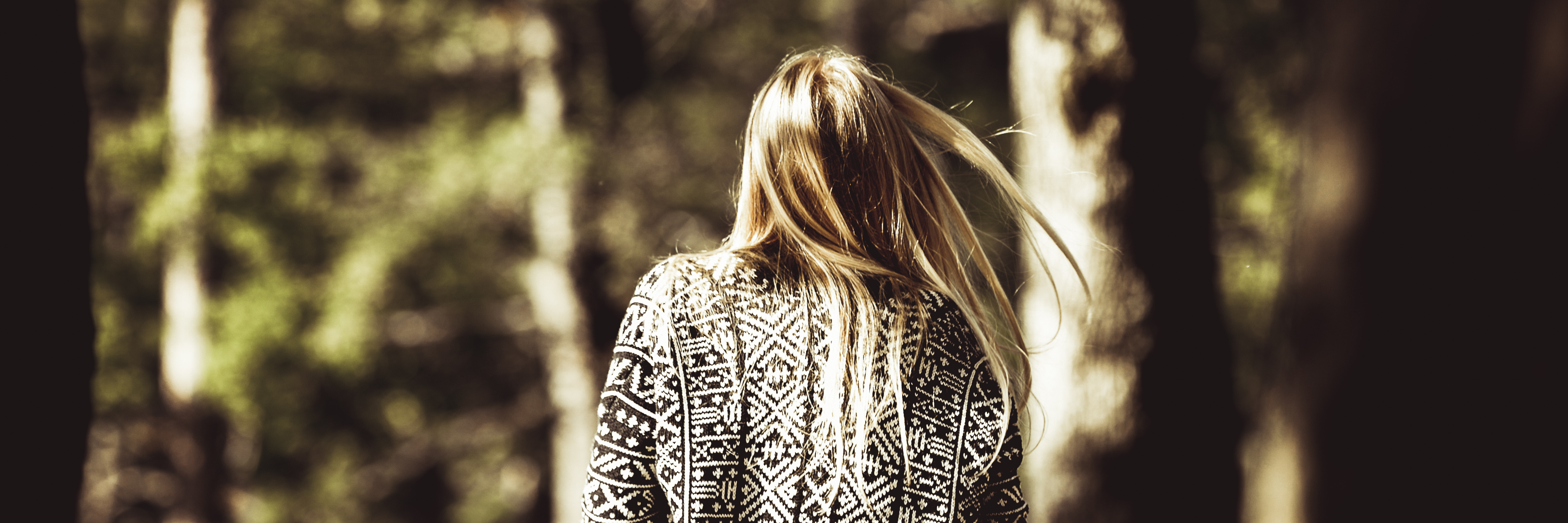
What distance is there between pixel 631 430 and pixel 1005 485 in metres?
0.68

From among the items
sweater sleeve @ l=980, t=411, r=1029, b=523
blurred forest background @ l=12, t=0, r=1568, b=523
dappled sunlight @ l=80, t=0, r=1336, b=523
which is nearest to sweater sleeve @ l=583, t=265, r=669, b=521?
sweater sleeve @ l=980, t=411, r=1029, b=523

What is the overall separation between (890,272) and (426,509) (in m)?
16.4

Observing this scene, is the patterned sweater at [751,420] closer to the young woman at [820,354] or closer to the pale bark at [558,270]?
the young woman at [820,354]

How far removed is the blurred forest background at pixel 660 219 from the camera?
139 inches

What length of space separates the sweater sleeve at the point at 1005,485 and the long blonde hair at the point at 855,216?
0.05m

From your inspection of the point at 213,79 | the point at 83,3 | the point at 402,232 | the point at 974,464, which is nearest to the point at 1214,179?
the point at 402,232

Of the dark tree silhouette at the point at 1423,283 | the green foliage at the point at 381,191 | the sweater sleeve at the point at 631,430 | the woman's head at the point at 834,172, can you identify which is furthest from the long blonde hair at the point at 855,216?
the green foliage at the point at 381,191

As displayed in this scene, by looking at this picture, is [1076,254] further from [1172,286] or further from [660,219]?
[660,219]

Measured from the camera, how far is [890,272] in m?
1.73

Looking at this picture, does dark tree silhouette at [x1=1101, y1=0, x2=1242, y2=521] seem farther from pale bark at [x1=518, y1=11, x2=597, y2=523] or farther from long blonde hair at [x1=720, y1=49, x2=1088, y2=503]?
pale bark at [x1=518, y1=11, x2=597, y2=523]

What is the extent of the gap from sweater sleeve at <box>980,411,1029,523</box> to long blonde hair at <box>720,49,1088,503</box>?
2.0 inches

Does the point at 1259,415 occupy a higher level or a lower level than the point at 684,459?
higher

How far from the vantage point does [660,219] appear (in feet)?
27.4

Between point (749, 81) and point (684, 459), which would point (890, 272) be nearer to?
point (684, 459)
